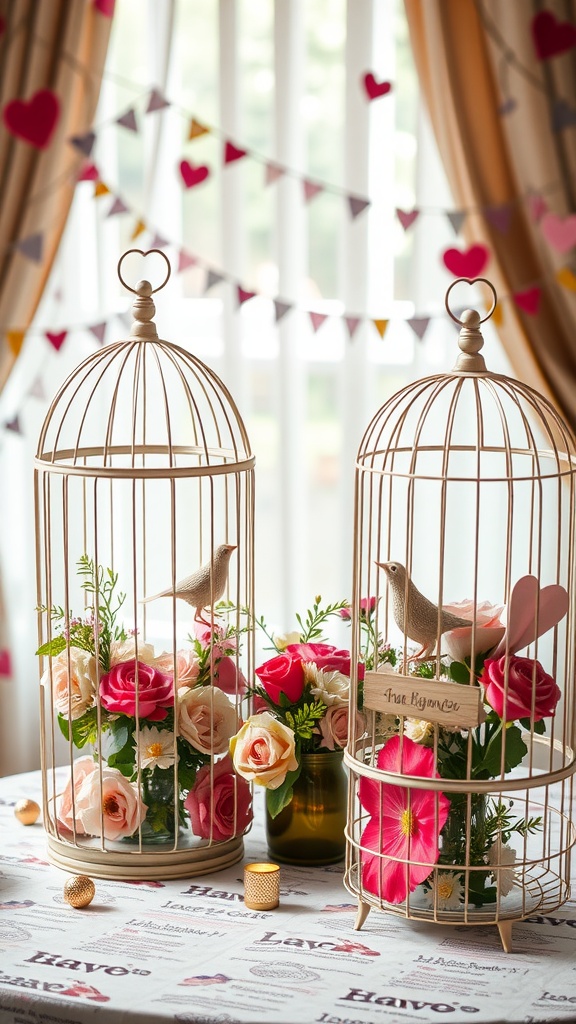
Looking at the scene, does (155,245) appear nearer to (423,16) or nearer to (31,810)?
(423,16)

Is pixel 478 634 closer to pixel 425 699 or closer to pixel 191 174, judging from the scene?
pixel 425 699

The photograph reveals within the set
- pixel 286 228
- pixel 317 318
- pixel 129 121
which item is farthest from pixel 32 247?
pixel 317 318

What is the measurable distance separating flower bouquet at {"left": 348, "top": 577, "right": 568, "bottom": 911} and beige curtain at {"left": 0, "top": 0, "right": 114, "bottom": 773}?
164 cm

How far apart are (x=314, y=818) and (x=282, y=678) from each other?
0.66ft

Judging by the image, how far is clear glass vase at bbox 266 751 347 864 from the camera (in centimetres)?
145

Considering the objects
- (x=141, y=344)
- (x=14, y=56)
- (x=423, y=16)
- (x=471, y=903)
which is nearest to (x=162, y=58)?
(x=14, y=56)

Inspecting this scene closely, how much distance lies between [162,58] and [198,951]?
204cm

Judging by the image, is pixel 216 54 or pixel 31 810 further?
pixel 216 54

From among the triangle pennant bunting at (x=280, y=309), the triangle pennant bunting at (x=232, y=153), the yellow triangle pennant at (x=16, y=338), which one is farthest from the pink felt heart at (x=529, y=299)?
→ the yellow triangle pennant at (x=16, y=338)

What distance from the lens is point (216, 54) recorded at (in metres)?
2.54

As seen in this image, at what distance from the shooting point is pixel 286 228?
98.4 inches

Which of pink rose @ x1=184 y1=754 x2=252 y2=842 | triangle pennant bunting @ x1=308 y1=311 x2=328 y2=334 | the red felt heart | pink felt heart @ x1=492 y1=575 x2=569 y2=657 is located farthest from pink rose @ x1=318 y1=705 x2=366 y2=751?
the red felt heart

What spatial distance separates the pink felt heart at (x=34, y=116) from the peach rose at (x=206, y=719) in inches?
64.3

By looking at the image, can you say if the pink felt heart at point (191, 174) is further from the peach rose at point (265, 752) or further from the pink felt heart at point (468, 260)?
the peach rose at point (265, 752)
